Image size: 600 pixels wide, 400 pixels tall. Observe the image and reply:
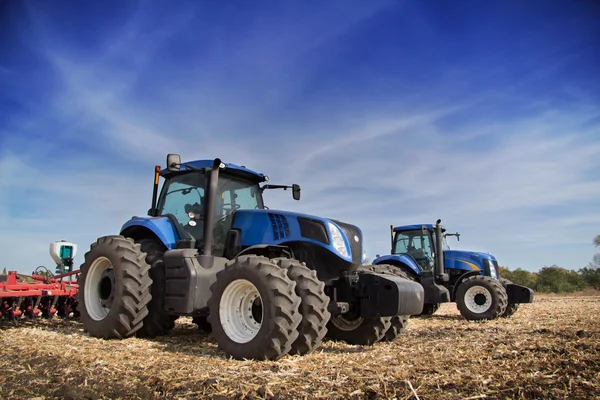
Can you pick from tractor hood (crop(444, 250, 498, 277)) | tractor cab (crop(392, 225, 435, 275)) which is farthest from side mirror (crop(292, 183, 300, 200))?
tractor hood (crop(444, 250, 498, 277))

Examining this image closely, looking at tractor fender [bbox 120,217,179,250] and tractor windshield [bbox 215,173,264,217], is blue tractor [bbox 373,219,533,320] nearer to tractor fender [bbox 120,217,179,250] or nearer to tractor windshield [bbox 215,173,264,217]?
tractor windshield [bbox 215,173,264,217]

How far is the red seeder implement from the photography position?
815 cm

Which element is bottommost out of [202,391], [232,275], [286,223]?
[202,391]

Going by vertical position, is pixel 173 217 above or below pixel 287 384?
above

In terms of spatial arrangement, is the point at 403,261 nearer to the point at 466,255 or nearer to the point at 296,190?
the point at 466,255

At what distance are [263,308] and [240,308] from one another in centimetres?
→ 63

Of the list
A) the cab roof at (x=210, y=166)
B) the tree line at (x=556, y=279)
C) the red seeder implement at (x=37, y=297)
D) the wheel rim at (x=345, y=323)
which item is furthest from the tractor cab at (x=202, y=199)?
the tree line at (x=556, y=279)

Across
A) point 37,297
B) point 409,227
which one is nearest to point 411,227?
point 409,227

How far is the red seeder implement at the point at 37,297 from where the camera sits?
8148 millimetres

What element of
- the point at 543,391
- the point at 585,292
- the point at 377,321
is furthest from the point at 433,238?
the point at 585,292

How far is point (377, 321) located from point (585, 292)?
102 ft

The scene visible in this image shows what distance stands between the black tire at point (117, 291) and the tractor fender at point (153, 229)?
1.06ft

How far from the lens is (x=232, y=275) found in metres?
5.51

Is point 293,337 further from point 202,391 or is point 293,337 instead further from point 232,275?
point 202,391
